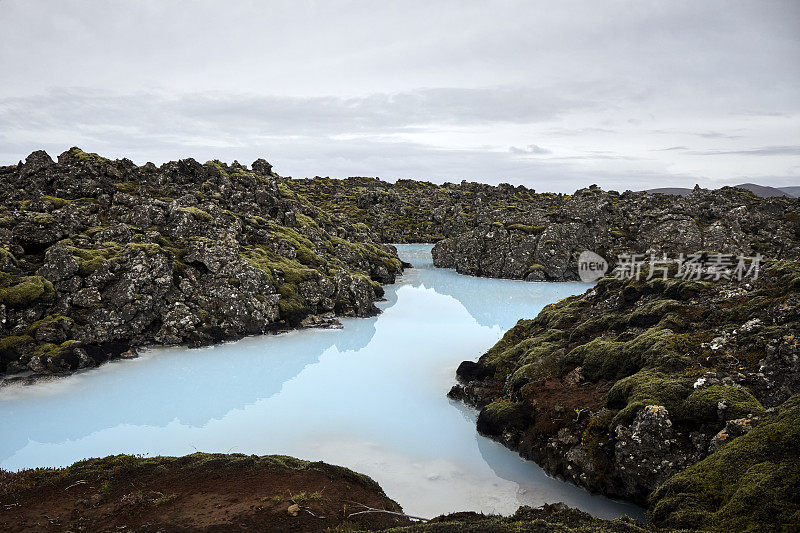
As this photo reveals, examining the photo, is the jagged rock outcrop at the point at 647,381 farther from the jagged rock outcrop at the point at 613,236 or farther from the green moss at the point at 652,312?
the jagged rock outcrop at the point at 613,236

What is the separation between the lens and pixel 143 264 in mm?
34281

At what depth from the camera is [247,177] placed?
55344mm

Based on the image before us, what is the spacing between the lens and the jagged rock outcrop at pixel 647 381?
44.0ft

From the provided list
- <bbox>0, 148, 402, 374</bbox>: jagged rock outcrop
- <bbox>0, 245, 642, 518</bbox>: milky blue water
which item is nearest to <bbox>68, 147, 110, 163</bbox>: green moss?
<bbox>0, 148, 402, 374</bbox>: jagged rock outcrop

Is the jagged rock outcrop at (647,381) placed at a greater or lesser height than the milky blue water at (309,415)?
greater

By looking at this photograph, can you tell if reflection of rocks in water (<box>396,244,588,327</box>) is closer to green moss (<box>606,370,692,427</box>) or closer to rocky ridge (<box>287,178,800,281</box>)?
rocky ridge (<box>287,178,800,281</box>)

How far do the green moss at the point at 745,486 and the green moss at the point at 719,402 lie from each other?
3.47ft

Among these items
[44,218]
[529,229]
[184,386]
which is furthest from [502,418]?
[529,229]

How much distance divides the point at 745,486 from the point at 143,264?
3635 centimetres

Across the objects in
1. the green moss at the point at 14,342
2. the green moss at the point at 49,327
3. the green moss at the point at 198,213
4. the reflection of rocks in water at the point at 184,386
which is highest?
the green moss at the point at 198,213

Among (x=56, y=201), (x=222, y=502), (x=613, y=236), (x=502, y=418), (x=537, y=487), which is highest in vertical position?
(x=613, y=236)

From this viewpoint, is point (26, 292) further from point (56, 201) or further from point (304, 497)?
point (304, 497)

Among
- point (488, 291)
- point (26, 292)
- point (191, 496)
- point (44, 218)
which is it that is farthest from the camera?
point (488, 291)

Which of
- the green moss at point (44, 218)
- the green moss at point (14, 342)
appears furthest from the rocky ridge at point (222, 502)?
the green moss at point (44, 218)
